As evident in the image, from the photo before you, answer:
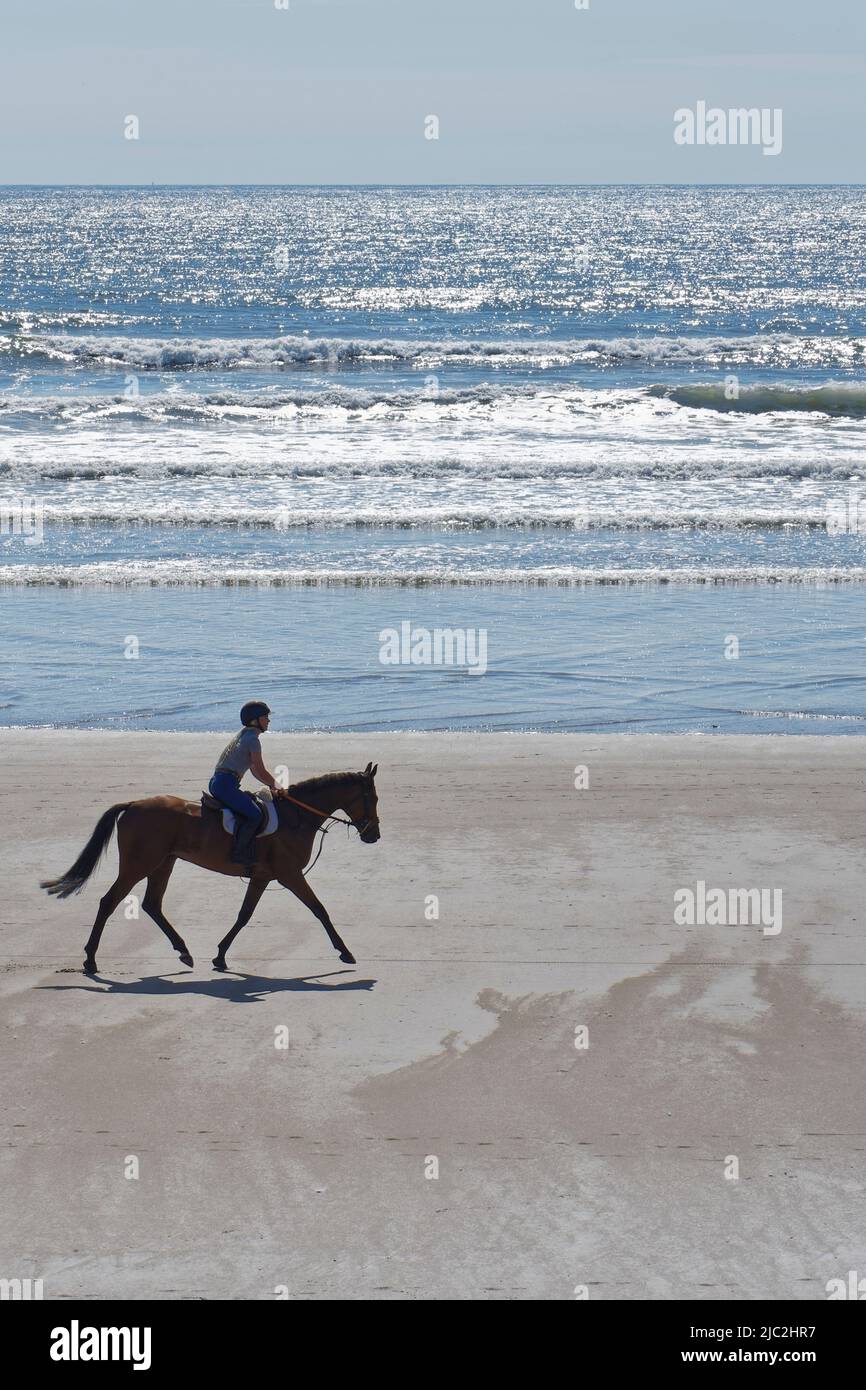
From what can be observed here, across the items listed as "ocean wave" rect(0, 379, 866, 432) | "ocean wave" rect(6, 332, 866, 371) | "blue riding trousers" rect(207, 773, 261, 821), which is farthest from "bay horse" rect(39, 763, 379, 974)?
"ocean wave" rect(6, 332, 866, 371)

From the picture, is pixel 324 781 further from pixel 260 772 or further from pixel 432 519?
pixel 432 519

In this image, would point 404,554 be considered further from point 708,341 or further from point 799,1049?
point 708,341

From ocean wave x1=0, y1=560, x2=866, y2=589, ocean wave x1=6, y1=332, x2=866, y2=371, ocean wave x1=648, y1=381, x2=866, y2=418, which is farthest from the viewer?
ocean wave x1=6, y1=332, x2=866, y2=371

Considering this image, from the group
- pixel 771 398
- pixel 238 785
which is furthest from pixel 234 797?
pixel 771 398

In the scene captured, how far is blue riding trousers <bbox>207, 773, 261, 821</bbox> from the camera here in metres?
9.86

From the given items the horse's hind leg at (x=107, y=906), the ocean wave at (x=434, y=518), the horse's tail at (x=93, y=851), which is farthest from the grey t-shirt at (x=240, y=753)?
the ocean wave at (x=434, y=518)

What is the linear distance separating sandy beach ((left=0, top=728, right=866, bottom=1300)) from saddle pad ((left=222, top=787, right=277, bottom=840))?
0.91 meters

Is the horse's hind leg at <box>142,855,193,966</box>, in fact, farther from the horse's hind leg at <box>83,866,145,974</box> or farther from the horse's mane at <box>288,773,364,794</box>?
the horse's mane at <box>288,773,364,794</box>

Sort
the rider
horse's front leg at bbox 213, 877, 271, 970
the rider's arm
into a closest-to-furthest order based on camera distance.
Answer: the rider's arm
the rider
horse's front leg at bbox 213, 877, 271, 970

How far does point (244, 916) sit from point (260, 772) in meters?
1.01

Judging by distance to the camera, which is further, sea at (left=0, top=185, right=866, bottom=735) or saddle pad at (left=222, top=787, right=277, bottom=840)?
sea at (left=0, top=185, right=866, bottom=735)

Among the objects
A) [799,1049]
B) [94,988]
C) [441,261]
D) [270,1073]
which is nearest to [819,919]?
[799,1049]
